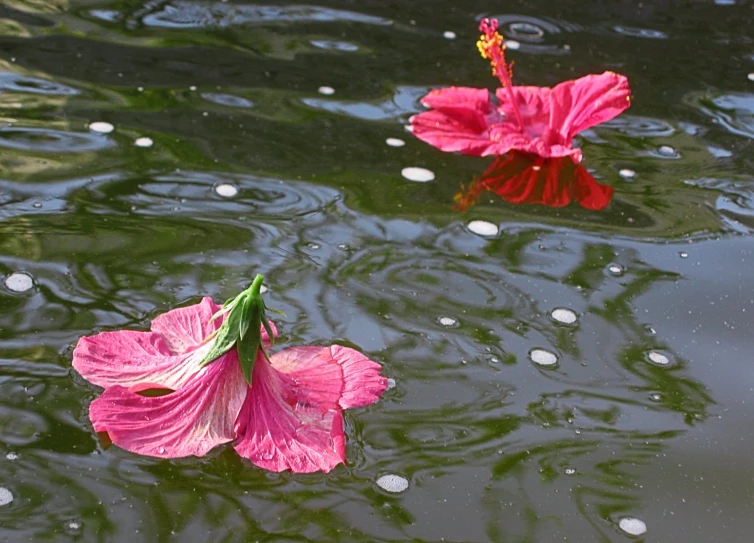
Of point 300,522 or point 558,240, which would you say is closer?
point 300,522

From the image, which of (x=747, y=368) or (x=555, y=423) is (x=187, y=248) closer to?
(x=555, y=423)

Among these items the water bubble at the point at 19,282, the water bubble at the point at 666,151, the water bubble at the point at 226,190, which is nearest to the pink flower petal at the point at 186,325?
the water bubble at the point at 19,282

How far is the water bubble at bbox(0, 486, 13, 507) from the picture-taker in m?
1.03

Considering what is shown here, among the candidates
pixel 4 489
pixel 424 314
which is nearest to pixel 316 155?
pixel 424 314

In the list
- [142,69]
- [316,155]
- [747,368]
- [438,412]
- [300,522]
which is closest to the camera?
[300,522]

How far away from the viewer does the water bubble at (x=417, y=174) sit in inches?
67.1

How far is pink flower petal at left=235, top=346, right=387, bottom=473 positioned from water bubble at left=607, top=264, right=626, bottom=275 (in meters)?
0.51

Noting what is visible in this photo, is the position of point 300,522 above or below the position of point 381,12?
below

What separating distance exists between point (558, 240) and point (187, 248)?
0.59 metres

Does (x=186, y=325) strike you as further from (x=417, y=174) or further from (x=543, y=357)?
(x=417, y=174)

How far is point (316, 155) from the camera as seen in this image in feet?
5.69

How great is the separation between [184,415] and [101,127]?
836mm

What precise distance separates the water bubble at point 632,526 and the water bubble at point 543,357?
268 millimetres

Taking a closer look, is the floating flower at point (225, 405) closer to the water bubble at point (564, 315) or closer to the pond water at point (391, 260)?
the pond water at point (391, 260)
